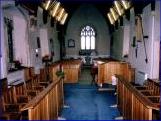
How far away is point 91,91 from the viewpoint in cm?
1070

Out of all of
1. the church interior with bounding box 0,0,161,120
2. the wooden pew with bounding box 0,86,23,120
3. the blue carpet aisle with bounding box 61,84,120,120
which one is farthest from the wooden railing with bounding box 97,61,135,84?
the wooden pew with bounding box 0,86,23,120

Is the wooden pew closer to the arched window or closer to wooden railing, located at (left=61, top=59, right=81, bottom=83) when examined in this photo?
wooden railing, located at (left=61, top=59, right=81, bottom=83)

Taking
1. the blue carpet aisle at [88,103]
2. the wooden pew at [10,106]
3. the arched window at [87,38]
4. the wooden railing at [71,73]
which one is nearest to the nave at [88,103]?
the blue carpet aisle at [88,103]

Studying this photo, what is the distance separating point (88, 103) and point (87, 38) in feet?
45.4

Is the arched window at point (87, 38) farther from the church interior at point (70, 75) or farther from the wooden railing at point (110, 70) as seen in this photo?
the wooden railing at point (110, 70)

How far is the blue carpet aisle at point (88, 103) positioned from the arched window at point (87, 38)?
10.5m

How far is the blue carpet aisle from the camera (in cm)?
718

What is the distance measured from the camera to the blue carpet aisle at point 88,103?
718 cm

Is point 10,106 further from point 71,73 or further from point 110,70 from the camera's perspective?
point 71,73

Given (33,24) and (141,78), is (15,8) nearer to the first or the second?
(33,24)

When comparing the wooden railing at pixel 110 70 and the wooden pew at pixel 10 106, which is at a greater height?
the wooden railing at pixel 110 70

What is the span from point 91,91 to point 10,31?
393cm

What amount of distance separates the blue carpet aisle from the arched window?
10.5 meters

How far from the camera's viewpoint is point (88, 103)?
8648mm
